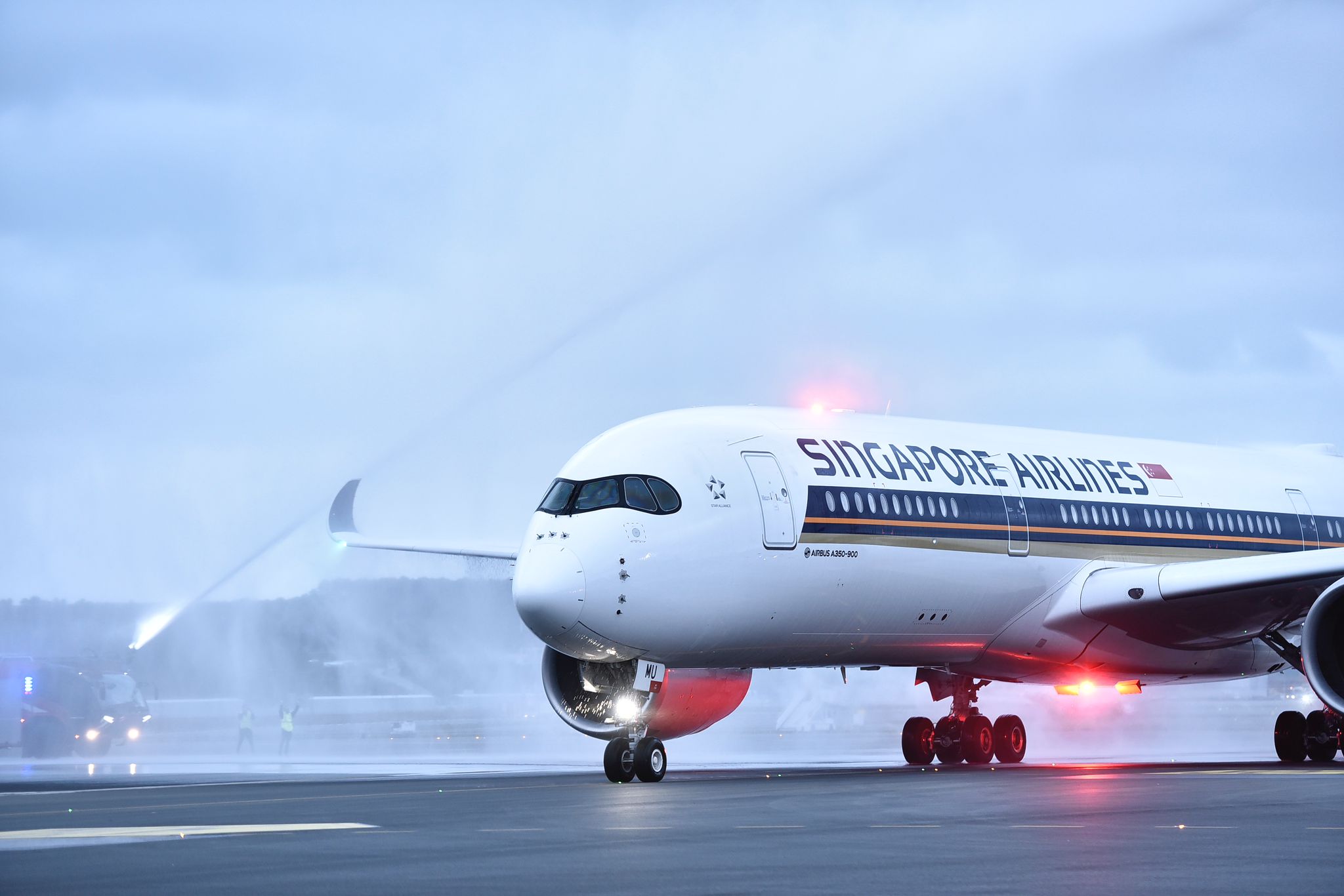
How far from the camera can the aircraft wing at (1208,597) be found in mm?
21781

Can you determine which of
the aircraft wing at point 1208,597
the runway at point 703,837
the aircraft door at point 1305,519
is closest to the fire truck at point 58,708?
the runway at point 703,837

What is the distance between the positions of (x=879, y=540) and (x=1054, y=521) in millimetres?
3594

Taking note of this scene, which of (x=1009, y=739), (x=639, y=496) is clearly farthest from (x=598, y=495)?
(x=1009, y=739)

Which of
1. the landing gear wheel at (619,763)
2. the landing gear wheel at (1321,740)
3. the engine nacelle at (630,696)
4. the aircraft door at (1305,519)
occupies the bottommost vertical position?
the landing gear wheel at (619,763)

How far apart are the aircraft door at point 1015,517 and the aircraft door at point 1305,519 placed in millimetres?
6694

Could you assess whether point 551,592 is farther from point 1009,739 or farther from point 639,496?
point 1009,739

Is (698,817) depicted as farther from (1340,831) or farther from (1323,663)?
(1323,663)

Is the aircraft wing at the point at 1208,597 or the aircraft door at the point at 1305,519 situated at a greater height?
the aircraft door at the point at 1305,519

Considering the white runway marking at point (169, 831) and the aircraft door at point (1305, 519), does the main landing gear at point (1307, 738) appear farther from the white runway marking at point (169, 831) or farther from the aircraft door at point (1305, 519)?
the white runway marking at point (169, 831)

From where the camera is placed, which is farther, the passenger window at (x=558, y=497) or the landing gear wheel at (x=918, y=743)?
the landing gear wheel at (x=918, y=743)

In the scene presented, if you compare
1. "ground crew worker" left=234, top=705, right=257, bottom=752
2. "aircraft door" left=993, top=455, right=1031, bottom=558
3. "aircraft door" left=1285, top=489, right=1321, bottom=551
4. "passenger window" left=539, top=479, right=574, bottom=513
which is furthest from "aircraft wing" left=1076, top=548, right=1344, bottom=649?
"ground crew worker" left=234, top=705, right=257, bottom=752

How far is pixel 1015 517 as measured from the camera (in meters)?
23.8

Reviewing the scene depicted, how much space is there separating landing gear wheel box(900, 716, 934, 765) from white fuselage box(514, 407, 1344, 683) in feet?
3.73

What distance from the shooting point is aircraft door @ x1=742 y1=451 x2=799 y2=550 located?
20656 mm
